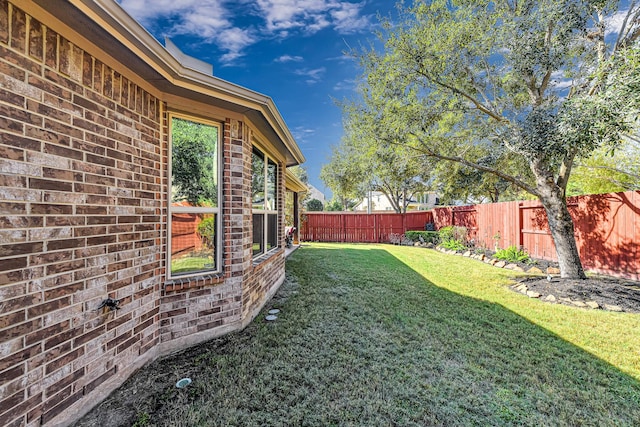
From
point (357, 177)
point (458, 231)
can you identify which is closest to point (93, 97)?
point (458, 231)

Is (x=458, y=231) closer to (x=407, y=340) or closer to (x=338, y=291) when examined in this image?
(x=338, y=291)

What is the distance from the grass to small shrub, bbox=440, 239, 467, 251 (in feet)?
20.8

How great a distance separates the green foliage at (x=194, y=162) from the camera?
3178mm

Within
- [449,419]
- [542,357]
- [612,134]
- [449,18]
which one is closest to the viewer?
[449,419]

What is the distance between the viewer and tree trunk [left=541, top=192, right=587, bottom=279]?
5.79 m

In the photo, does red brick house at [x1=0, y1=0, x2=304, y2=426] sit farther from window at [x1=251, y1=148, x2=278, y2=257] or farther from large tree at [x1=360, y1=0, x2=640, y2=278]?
large tree at [x1=360, y1=0, x2=640, y2=278]

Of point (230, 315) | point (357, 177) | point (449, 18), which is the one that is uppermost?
point (449, 18)

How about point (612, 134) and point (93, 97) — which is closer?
point (93, 97)

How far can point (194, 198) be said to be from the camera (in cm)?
329

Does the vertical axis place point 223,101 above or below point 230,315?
above

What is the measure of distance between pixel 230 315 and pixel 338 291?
255cm

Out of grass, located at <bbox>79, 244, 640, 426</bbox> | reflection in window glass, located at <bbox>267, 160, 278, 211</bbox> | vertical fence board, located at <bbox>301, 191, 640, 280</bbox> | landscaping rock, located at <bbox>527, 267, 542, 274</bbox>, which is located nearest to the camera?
grass, located at <bbox>79, 244, 640, 426</bbox>

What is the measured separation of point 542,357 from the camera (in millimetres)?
2990

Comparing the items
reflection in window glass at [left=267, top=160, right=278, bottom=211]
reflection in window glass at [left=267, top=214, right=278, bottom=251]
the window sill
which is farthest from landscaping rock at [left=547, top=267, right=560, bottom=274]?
the window sill
